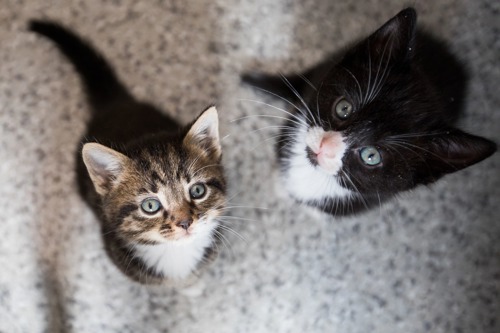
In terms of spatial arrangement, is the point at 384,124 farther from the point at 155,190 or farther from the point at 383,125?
the point at 155,190

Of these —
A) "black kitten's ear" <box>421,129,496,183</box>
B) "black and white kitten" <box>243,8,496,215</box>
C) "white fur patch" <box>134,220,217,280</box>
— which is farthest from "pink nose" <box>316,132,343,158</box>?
"white fur patch" <box>134,220,217,280</box>

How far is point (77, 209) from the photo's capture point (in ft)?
4.67

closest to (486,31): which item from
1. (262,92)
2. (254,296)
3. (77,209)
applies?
(262,92)

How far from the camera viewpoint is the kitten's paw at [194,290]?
139cm

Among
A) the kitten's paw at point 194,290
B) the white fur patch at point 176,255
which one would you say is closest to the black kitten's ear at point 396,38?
the white fur patch at point 176,255

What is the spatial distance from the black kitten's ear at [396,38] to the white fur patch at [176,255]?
0.54 metres

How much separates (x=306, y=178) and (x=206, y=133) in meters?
0.33

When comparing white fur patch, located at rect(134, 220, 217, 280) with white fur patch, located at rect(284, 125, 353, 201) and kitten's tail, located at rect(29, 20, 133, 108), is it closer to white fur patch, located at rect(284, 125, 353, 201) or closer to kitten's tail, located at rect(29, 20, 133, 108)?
white fur patch, located at rect(284, 125, 353, 201)

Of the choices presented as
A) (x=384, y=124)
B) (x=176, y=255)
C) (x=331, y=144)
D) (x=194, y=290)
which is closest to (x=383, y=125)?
(x=384, y=124)

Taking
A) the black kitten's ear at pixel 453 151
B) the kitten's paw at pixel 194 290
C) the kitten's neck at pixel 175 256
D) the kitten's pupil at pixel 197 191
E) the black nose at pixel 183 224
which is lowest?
the kitten's paw at pixel 194 290

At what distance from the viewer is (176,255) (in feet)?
3.91

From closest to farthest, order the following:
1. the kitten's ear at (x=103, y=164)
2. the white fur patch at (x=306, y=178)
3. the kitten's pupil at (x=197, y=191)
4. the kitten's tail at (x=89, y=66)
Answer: the kitten's ear at (x=103, y=164), the kitten's pupil at (x=197, y=191), the white fur patch at (x=306, y=178), the kitten's tail at (x=89, y=66)

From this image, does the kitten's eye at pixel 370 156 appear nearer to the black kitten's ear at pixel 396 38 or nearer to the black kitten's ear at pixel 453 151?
the black kitten's ear at pixel 453 151

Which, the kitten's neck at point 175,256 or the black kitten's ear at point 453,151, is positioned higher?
the black kitten's ear at point 453,151
